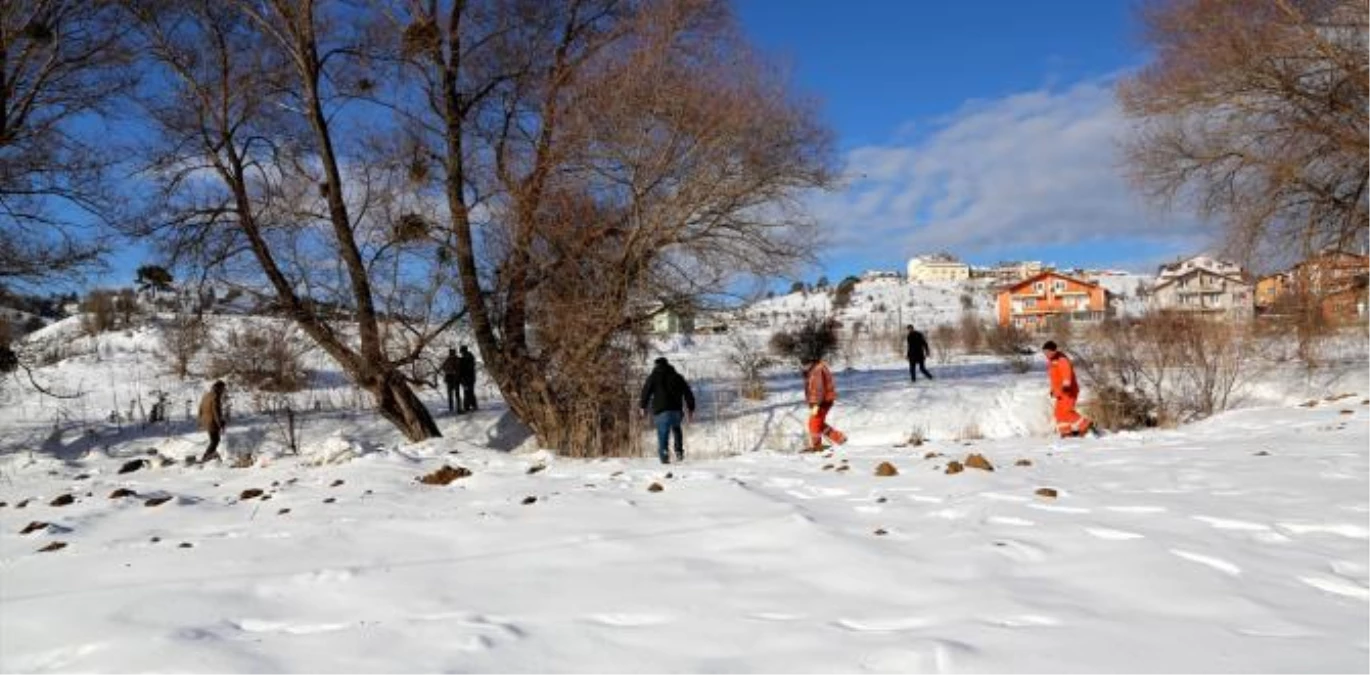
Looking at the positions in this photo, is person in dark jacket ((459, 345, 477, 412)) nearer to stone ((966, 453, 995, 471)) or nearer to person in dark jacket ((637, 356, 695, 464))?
person in dark jacket ((637, 356, 695, 464))

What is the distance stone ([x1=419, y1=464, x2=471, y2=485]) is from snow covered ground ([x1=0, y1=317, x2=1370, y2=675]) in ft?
0.56

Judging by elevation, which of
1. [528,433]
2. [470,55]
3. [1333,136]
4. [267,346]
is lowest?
[528,433]

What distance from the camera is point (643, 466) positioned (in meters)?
9.79

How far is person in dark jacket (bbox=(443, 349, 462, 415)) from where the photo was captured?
55.6 ft

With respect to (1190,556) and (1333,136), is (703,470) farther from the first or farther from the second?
(1333,136)

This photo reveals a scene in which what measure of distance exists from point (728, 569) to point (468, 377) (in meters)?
15.9

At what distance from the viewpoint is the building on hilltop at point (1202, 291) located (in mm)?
17750

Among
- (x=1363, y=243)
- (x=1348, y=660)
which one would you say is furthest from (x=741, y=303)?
(x=1363, y=243)

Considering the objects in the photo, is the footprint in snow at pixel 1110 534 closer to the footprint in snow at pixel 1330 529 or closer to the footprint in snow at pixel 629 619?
the footprint in snow at pixel 1330 529

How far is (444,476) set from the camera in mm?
8312

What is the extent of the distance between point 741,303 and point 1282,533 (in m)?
10.4

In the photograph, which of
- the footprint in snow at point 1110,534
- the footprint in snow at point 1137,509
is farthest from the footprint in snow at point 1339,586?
the footprint in snow at point 1137,509

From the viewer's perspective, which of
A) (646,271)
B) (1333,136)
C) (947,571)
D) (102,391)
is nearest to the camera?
(947,571)

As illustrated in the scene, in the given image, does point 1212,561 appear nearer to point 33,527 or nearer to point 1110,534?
point 1110,534
